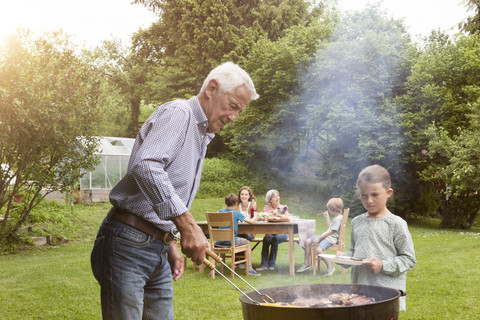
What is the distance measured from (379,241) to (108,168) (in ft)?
56.5

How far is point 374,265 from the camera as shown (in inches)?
107

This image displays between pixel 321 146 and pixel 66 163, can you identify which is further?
pixel 321 146

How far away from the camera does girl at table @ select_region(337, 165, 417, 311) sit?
280 cm

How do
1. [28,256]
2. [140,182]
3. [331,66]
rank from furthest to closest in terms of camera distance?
[331,66] → [28,256] → [140,182]

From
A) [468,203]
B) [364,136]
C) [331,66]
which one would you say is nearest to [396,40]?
[331,66]

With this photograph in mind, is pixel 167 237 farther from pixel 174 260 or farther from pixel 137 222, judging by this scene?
pixel 174 260

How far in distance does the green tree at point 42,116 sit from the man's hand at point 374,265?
864cm

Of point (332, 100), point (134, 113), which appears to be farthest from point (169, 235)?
point (134, 113)

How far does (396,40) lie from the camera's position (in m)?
18.0

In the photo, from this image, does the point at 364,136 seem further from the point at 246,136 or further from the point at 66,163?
the point at 66,163

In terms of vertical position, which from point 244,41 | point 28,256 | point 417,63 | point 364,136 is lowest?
point 28,256

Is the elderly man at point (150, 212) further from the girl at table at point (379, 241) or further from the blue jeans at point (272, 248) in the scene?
the blue jeans at point (272, 248)

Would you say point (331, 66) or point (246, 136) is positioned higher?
point (331, 66)

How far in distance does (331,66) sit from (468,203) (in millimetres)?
6951
